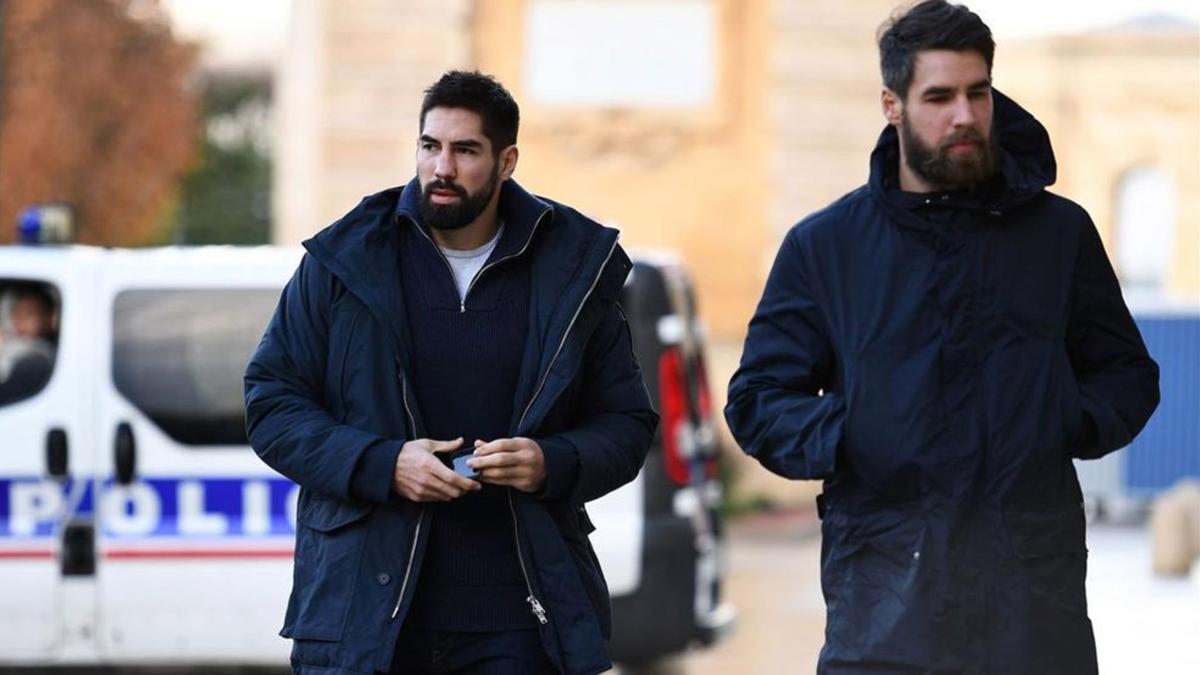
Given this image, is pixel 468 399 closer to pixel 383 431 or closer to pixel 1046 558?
pixel 383 431

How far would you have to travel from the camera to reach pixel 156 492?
8.87 meters

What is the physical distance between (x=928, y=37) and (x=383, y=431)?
3.98 ft

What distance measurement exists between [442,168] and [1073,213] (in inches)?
45.4

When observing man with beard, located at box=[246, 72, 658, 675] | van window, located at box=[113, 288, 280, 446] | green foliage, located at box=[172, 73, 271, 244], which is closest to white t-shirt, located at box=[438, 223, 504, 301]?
man with beard, located at box=[246, 72, 658, 675]

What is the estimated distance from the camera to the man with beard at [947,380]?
4117 millimetres

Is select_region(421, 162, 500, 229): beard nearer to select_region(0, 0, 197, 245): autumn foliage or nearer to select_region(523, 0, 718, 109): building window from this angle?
select_region(523, 0, 718, 109): building window

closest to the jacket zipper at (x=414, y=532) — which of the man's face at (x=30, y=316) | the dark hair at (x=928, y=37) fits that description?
the dark hair at (x=928, y=37)

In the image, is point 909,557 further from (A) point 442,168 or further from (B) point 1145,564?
(B) point 1145,564

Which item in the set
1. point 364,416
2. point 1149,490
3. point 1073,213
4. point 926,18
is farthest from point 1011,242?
point 1149,490

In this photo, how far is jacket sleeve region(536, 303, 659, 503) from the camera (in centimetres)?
441

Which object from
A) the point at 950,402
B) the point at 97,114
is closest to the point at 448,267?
the point at 950,402

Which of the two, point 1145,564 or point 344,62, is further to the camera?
point 344,62

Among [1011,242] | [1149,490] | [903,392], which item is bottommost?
[1149,490]

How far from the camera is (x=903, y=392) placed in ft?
13.7
